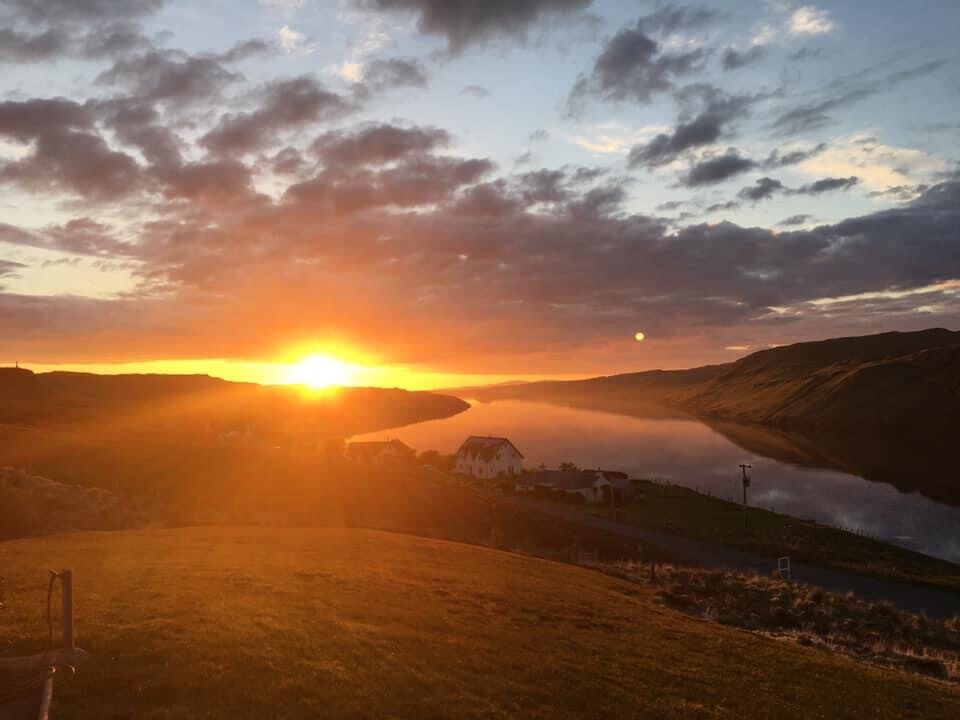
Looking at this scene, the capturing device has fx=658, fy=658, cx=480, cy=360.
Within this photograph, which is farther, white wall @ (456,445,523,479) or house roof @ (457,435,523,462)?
house roof @ (457,435,523,462)

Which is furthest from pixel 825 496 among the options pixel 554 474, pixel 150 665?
pixel 150 665

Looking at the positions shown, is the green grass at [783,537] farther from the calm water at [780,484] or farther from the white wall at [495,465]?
the white wall at [495,465]

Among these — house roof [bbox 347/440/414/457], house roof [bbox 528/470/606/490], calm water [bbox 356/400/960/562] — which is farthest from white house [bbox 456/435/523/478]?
calm water [bbox 356/400/960/562]

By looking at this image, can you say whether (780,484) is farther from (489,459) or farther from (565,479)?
(489,459)

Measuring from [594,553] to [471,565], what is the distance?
2517cm

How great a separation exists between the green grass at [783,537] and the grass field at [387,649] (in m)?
37.9

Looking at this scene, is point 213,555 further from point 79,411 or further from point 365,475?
point 79,411

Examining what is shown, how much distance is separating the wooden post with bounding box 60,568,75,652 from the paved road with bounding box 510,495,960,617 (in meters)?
48.5

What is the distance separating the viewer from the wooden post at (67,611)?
13.8 meters

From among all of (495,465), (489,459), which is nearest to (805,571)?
(495,465)

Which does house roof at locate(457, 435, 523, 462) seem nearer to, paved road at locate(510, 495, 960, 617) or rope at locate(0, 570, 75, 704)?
paved road at locate(510, 495, 960, 617)

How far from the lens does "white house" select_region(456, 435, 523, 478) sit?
388ft

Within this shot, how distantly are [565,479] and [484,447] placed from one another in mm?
24316

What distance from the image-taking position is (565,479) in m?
101
